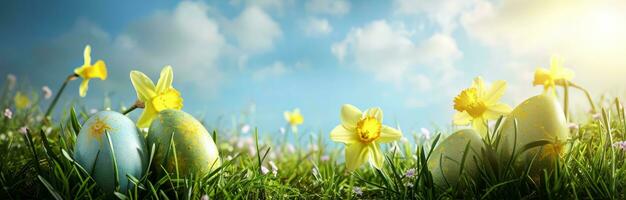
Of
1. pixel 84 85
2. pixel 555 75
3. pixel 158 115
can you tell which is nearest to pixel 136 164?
pixel 158 115

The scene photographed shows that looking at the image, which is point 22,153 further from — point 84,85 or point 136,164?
point 136,164

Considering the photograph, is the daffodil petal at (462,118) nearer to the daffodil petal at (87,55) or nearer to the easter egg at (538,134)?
the easter egg at (538,134)

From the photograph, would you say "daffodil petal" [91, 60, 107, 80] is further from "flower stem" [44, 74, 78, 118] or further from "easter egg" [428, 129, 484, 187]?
"easter egg" [428, 129, 484, 187]

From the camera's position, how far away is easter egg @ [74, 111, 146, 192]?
2.04 m

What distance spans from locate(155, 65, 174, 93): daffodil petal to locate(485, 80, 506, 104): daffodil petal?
118 cm

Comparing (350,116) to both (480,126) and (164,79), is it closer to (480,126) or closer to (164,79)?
(480,126)

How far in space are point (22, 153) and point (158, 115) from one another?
1.37m

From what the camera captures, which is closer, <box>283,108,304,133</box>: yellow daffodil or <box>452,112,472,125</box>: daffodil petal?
<box>452,112,472,125</box>: daffodil petal

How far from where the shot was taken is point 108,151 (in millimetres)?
2033

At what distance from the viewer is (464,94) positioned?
228cm

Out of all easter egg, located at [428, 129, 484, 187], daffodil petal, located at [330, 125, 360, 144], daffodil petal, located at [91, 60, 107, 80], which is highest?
daffodil petal, located at [91, 60, 107, 80]

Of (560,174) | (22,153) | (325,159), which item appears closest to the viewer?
(560,174)

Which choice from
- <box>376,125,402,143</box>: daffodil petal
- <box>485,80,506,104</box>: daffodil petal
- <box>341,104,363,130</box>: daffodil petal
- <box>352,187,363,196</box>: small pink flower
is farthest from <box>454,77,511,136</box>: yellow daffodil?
<box>352,187,363,196</box>: small pink flower

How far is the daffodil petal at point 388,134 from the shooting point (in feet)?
7.30
